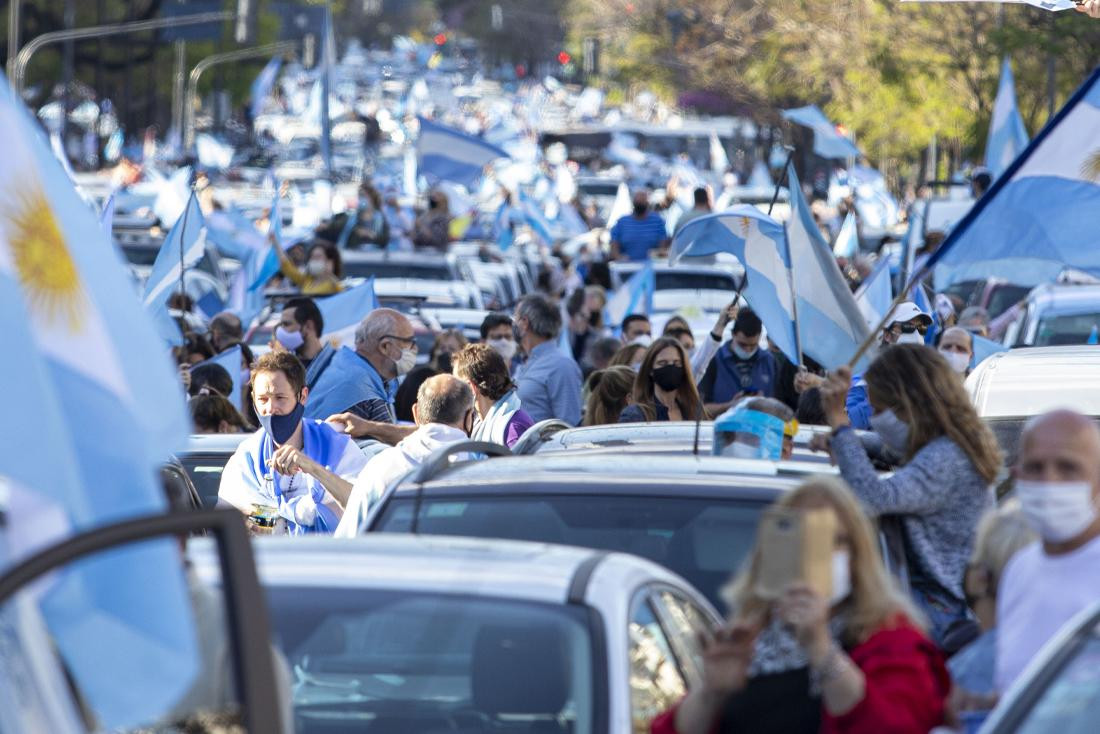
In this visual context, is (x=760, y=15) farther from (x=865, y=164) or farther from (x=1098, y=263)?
(x=1098, y=263)

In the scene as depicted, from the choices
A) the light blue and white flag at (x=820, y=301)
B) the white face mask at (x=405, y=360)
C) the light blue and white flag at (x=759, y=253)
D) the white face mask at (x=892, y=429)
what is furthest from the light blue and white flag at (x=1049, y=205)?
the white face mask at (x=405, y=360)

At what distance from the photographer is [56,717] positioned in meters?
3.38

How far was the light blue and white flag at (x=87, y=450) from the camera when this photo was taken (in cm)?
338

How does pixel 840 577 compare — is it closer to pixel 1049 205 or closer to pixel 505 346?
pixel 1049 205

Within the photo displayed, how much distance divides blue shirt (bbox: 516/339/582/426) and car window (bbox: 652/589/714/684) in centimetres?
653

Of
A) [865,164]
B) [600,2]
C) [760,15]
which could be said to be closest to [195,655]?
[865,164]

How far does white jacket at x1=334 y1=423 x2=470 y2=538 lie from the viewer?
7.09m

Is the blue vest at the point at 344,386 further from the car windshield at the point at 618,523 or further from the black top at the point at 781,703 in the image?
the black top at the point at 781,703

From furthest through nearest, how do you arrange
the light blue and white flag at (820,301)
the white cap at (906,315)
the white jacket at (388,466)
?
the white cap at (906,315), the light blue and white flag at (820,301), the white jacket at (388,466)

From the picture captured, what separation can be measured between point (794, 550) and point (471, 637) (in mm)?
1018

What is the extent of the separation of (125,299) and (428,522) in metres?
2.34

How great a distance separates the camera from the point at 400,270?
19719 millimetres

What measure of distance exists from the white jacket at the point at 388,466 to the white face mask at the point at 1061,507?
282 cm

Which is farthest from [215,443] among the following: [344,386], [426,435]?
[426,435]
